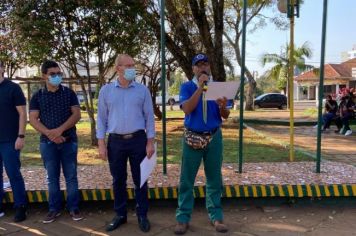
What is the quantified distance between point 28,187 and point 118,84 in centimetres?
213

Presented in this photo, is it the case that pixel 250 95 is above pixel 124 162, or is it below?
above

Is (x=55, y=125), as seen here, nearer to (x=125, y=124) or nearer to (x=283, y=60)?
(x=125, y=124)

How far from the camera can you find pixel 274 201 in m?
5.69

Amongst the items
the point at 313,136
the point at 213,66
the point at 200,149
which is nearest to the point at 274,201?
the point at 200,149

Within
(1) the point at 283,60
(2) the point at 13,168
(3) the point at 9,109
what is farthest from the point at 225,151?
(1) the point at 283,60

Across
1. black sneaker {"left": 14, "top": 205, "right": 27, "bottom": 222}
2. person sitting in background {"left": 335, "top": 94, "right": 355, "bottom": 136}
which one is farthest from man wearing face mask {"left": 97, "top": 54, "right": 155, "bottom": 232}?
person sitting in background {"left": 335, "top": 94, "right": 355, "bottom": 136}

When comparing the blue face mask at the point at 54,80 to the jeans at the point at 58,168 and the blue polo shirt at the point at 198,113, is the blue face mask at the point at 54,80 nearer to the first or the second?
the jeans at the point at 58,168

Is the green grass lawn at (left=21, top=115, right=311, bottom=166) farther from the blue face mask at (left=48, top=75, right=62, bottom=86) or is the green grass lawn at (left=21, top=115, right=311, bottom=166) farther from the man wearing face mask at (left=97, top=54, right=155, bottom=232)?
the blue face mask at (left=48, top=75, right=62, bottom=86)

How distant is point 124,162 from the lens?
481 centimetres

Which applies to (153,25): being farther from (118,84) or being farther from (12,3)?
(118,84)

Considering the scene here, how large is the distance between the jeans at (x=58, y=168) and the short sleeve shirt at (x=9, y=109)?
0.39 meters

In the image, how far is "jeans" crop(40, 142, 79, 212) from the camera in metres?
5.12

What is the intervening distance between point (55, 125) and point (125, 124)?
958mm

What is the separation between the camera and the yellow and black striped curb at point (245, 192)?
5.55 m
